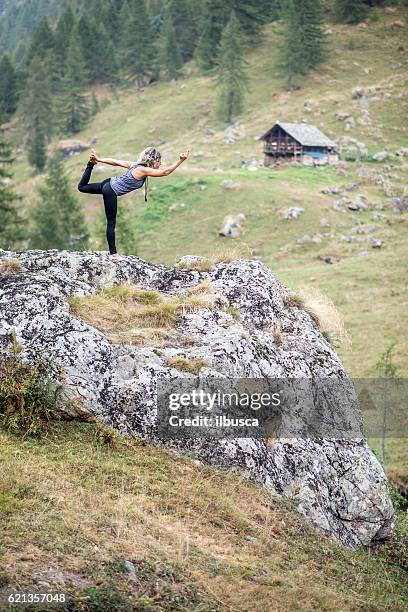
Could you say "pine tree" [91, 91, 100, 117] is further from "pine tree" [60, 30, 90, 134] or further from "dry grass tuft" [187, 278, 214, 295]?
"dry grass tuft" [187, 278, 214, 295]

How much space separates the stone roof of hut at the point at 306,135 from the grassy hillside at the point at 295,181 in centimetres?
381

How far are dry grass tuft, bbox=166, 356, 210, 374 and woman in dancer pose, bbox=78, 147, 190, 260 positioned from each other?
328 centimetres

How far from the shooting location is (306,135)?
79.4 metres

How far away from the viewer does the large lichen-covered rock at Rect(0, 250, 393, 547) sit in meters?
10.5

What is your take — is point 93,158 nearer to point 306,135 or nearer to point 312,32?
point 306,135

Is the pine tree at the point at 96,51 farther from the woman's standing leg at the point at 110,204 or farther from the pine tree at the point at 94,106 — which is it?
the woman's standing leg at the point at 110,204

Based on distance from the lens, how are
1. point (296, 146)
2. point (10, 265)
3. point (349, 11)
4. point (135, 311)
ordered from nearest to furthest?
point (135, 311) → point (10, 265) → point (296, 146) → point (349, 11)

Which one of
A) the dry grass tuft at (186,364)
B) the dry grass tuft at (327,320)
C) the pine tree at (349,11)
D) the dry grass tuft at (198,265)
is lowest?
the dry grass tuft at (327,320)

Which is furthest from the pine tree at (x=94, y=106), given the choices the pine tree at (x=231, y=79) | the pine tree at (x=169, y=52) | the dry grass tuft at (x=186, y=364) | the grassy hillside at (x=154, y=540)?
the grassy hillside at (x=154, y=540)

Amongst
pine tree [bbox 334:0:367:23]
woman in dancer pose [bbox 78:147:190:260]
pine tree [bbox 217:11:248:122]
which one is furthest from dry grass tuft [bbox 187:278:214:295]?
pine tree [bbox 334:0:367:23]

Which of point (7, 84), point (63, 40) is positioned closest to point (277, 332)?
point (7, 84)

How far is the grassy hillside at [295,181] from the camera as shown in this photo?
4616 centimetres

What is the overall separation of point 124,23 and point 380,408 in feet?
367

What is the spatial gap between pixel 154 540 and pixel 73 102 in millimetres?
108319
